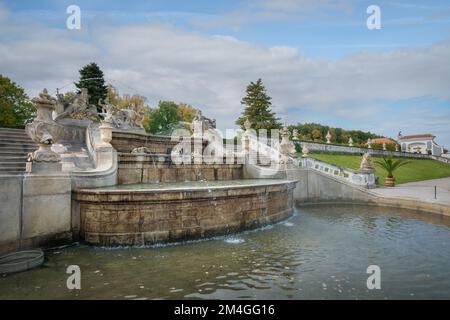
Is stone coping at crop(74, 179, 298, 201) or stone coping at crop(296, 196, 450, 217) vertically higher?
stone coping at crop(74, 179, 298, 201)

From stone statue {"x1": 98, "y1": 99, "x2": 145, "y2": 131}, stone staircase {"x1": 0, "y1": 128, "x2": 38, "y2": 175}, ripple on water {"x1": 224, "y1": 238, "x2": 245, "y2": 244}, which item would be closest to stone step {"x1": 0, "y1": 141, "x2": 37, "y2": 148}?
stone staircase {"x1": 0, "y1": 128, "x2": 38, "y2": 175}

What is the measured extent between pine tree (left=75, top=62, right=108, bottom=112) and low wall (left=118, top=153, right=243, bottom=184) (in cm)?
3759

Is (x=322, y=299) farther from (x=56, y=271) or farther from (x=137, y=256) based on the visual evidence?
(x=56, y=271)

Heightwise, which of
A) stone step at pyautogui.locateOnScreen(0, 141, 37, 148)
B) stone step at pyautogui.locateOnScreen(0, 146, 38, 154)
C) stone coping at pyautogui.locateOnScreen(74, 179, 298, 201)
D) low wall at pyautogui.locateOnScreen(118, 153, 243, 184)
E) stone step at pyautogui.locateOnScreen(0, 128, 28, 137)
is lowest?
stone coping at pyautogui.locateOnScreen(74, 179, 298, 201)

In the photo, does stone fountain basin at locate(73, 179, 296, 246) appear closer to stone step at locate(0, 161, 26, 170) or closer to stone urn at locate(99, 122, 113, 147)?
stone urn at locate(99, 122, 113, 147)

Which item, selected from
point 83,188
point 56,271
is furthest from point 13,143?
point 56,271

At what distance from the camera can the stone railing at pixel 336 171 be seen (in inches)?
697

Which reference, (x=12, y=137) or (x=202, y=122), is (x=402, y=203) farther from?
(x=12, y=137)

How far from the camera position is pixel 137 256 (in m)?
6.87

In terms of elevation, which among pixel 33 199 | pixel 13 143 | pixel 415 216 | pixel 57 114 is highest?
pixel 57 114

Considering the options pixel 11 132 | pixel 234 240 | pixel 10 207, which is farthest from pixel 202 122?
pixel 10 207

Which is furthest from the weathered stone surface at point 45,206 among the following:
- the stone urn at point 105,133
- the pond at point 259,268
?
the stone urn at point 105,133

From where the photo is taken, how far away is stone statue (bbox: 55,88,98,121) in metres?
15.8

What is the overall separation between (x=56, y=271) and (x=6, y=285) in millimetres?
834
